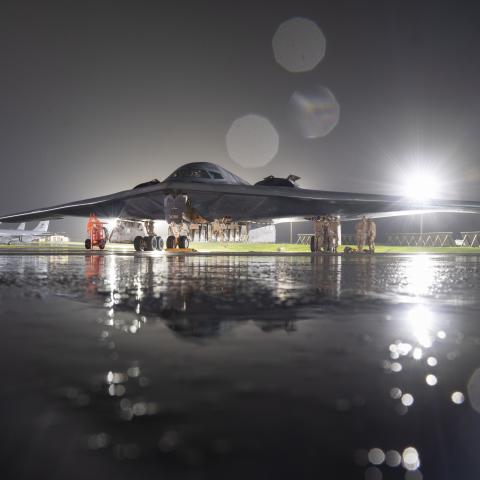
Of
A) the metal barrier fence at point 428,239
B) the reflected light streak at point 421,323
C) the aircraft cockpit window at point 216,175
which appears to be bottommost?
the reflected light streak at point 421,323

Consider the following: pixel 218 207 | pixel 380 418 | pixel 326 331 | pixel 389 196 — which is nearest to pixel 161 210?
pixel 218 207

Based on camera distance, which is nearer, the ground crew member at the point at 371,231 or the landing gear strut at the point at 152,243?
the landing gear strut at the point at 152,243

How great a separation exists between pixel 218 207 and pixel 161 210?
8.33ft

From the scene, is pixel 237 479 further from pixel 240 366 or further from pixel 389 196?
pixel 389 196

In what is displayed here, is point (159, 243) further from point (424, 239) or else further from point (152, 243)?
point (424, 239)

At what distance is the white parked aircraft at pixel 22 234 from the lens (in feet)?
244

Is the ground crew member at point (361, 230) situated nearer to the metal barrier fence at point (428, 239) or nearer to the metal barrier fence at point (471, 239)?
the metal barrier fence at point (428, 239)

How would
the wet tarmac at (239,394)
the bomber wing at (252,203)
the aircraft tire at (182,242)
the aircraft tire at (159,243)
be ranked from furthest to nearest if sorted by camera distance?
the aircraft tire at (159,243)
the aircraft tire at (182,242)
the bomber wing at (252,203)
the wet tarmac at (239,394)

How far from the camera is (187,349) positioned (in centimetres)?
230

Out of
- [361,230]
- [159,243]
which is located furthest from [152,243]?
[361,230]

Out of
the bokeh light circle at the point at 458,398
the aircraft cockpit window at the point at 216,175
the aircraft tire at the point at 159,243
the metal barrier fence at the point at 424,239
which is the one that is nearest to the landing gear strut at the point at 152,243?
the aircraft tire at the point at 159,243

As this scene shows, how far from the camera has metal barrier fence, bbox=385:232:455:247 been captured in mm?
44075

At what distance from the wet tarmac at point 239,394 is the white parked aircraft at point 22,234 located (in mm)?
78028

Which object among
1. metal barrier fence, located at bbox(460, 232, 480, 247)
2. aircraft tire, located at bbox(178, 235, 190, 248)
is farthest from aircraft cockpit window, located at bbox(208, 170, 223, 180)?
metal barrier fence, located at bbox(460, 232, 480, 247)
